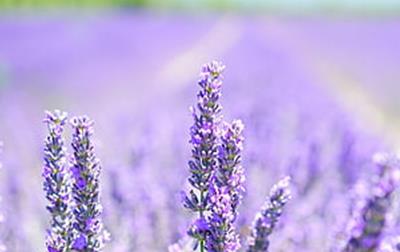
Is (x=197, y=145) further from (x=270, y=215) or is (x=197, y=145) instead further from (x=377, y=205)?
(x=377, y=205)

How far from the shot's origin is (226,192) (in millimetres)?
1091

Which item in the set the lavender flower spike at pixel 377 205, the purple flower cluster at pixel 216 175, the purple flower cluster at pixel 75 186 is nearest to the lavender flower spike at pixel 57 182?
the purple flower cluster at pixel 75 186

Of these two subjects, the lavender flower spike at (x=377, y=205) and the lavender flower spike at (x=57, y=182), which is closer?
the lavender flower spike at (x=377, y=205)

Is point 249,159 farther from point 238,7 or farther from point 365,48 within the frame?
point 238,7

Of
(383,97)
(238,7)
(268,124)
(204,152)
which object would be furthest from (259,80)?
(238,7)

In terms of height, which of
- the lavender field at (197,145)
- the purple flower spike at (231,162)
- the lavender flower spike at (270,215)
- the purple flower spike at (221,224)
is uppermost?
the lavender field at (197,145)

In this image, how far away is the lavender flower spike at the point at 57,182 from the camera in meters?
1.07

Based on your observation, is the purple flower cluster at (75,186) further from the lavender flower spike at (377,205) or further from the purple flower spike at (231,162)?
the lavender flower spike at (377,205)

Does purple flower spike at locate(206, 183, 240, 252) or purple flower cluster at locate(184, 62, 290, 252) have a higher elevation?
purple flower cluster at locate(184, 62, 290, 252)

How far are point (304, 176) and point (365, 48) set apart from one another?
27.3 ft

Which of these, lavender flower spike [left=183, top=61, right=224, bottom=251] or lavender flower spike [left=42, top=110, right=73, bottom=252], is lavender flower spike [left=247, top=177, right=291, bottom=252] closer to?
lavender flower spike [left=183, top=61, right=224, bottom=251]

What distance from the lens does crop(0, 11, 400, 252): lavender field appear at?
3.54ft

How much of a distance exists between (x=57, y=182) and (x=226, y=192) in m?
0.18

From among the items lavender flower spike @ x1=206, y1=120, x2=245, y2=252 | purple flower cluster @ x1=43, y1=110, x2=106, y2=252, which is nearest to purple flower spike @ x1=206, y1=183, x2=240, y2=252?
lavender flower spike @ x1=206, y1=120, x2=245, y2=252
